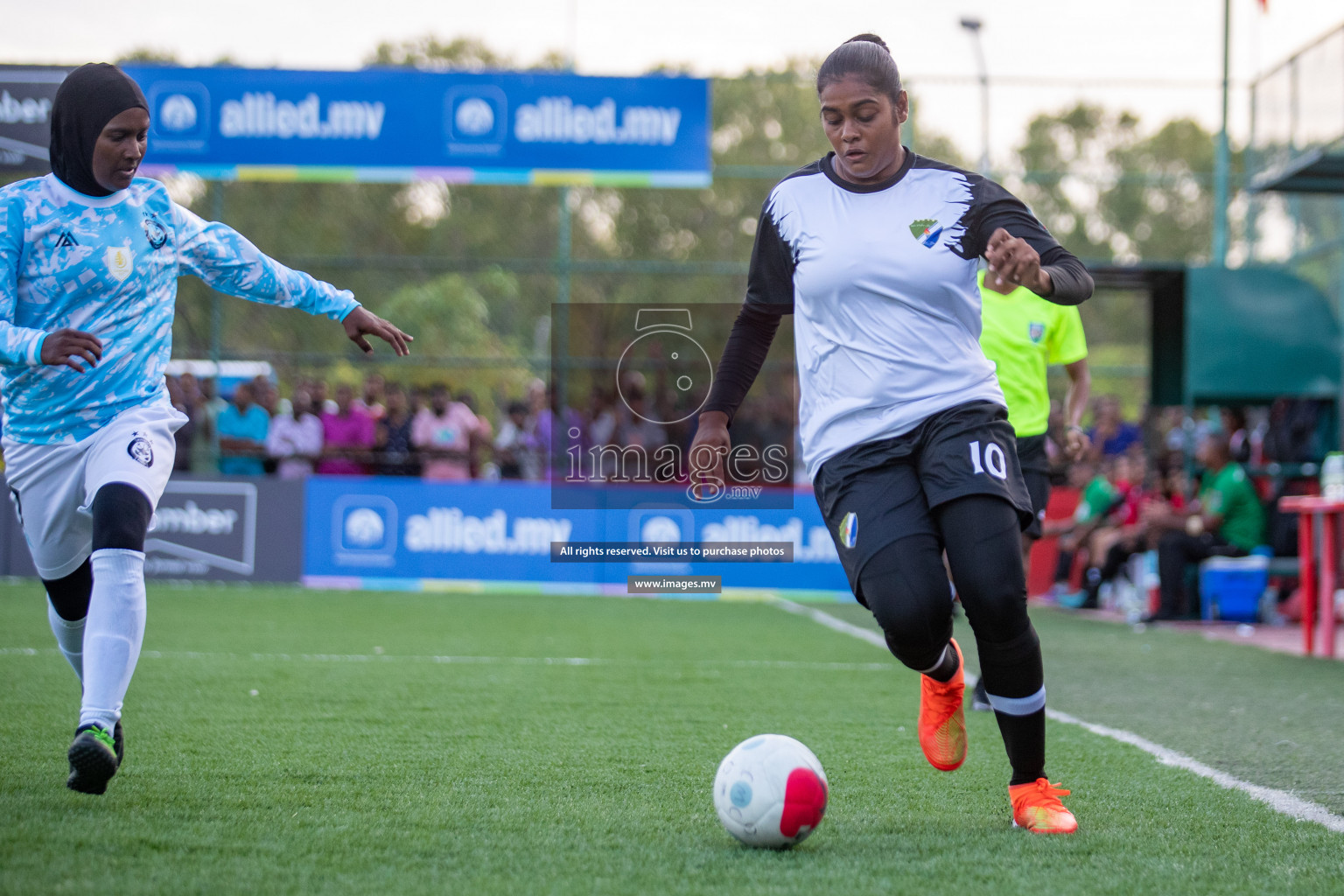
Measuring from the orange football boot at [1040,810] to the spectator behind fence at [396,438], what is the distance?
442 inches

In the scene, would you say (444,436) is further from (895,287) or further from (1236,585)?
(895,287)

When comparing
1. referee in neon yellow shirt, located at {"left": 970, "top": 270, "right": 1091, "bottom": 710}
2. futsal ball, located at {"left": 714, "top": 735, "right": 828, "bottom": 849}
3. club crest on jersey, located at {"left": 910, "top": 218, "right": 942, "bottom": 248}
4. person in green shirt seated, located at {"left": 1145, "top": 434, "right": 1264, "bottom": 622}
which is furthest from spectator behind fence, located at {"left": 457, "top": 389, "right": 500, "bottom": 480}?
futsal ball, located at {"left": 714, "top": 735, "right": 828, "bottom": 849}

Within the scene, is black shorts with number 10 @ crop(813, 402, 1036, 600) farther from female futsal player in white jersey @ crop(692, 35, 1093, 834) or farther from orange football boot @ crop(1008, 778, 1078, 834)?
orange football boot @ crop(1008, 778, 1078, 834)

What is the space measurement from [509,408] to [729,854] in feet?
40.3

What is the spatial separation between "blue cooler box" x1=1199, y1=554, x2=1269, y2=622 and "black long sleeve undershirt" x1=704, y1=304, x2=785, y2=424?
29.9 feet

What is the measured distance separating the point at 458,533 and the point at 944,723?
33.9ft

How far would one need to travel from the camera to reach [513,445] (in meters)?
15.0

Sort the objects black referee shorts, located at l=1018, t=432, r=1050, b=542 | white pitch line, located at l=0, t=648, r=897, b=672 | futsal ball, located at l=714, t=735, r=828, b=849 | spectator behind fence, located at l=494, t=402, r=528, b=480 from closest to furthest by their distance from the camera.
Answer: futsal ball, located at l=714, t=735, r=828, b=849, black referee shorts, located at l=1018, t=432, r=1050, b=542, white pitch line, located at l=0, t=648, r=897, b=672, spectator behind fence, located at l=494, t=402, r=528, b=480

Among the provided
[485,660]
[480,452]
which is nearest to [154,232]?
[485,660]

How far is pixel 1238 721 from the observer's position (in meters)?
6.26

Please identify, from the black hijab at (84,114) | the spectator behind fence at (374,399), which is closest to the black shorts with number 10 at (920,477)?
the black hijab at (84,114)

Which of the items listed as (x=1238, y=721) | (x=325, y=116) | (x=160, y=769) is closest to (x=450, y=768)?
(x=160, y=769)

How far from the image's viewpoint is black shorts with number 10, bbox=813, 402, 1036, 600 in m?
3.76

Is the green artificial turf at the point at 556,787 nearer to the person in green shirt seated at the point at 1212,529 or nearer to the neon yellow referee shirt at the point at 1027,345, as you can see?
the neon yellow referee shirt at the point at 1027,345
